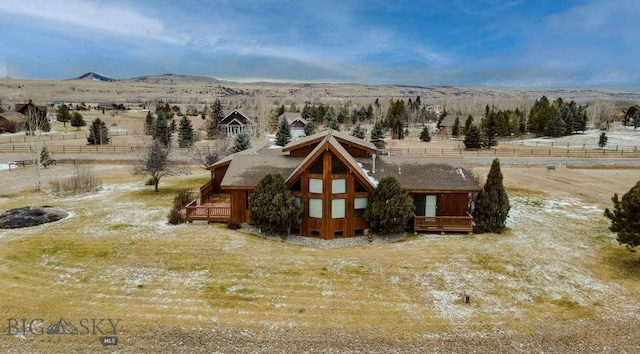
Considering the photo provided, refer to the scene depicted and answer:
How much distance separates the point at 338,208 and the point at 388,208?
2947 millimetres

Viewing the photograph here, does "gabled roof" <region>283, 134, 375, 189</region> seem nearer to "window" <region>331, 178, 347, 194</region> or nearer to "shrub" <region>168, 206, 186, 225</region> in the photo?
"window" <region>331, 178, 347, 194</region>

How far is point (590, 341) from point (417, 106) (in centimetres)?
12526

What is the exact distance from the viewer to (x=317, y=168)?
23.3m

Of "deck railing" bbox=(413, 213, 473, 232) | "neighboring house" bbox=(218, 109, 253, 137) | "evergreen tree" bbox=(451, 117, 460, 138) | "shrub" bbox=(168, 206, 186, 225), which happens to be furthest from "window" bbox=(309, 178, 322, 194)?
"evergreen tree" bbox=(451, 117, 460, 138)

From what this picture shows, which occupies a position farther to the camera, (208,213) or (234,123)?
(234,123)

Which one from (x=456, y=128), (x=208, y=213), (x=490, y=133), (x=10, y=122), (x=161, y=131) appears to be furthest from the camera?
(x=456, y=128)

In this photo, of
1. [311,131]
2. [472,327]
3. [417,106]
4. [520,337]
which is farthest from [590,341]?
[417,106]

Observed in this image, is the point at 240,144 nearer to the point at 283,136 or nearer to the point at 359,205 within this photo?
the point at 283,136

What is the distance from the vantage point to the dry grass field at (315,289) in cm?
1355

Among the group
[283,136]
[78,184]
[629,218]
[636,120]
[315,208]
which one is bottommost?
[78,184]

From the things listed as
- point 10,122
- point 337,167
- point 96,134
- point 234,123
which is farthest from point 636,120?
point 10,122

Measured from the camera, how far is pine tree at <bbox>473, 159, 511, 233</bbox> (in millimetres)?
24391

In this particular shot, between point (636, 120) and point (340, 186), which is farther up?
point (636, 120)

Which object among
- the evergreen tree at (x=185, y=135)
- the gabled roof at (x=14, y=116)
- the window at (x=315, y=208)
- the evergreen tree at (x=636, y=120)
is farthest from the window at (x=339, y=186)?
the evergreen tree at (x=636, y=120)
